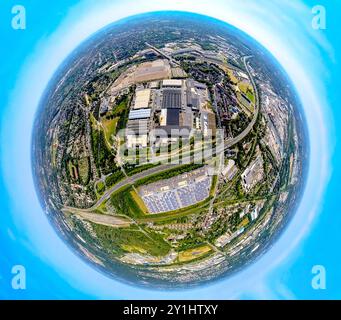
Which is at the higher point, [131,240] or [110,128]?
[110,128]

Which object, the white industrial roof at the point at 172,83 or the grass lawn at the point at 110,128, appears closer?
the grass lawn at the point at 110,128

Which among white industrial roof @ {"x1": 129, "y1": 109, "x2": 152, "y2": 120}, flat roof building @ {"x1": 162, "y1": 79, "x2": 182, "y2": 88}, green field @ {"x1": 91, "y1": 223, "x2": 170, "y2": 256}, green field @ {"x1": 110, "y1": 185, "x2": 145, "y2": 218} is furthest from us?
green field @ {"x1": 91, "y1": 223, "x2": 170, "y2": 256}

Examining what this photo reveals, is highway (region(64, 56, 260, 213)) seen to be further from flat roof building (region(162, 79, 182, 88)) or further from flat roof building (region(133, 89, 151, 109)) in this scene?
flat roof building (region(162, 79, 182, 88))

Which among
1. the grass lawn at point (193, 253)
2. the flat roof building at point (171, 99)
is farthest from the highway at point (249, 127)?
the grass lawn at point (193, 253)

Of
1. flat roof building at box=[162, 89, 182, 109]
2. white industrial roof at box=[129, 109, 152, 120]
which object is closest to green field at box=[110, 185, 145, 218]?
white industrial roof at box=[129, 109, 152, 120]

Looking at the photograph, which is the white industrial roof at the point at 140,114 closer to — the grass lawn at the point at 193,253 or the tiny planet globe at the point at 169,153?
the tiny planet globe at the point at 169,153

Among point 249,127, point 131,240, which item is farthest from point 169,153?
point 131,240

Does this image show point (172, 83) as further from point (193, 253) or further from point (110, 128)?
point (193, 253)

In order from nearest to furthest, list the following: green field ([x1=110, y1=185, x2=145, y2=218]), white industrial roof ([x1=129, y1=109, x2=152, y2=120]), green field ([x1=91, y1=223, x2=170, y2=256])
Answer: white industrial roof ([x1=129, y1=109, x2=152, y2=120]) → green field ([x1=110, y1=185, x2=145, y2=218]) → green field ([x1=91, y1=223, x2=170, y2=256])

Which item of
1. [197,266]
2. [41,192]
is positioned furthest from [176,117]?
[41,192]

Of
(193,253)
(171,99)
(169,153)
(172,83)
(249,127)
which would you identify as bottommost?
(193,253)
